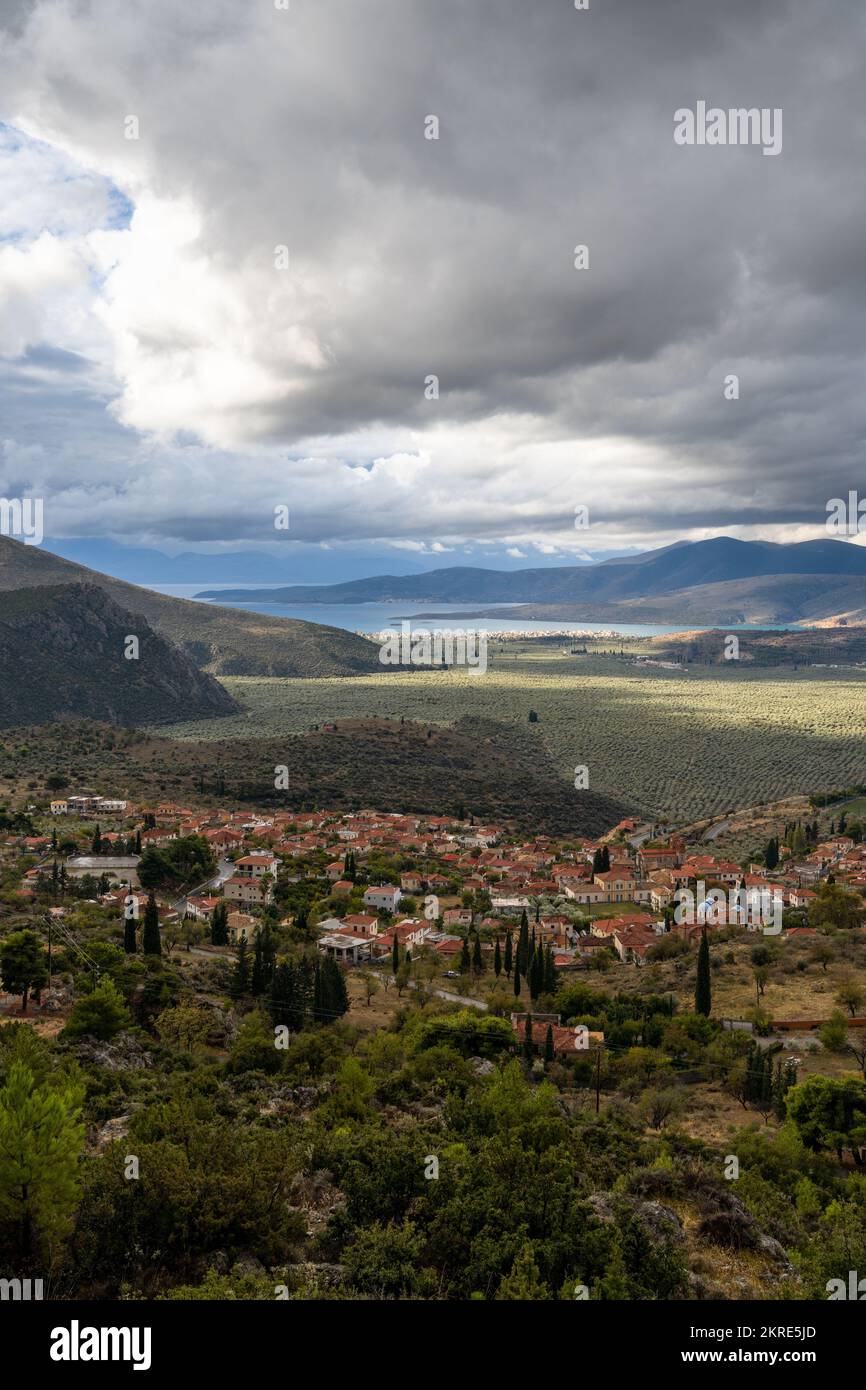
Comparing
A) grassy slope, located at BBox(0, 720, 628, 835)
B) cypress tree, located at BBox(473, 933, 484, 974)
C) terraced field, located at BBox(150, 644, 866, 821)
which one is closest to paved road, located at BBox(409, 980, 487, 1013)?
cypress tree, located at BBox(473, 933, 484, 974)

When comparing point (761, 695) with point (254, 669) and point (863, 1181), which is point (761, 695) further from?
point (863, 1181)

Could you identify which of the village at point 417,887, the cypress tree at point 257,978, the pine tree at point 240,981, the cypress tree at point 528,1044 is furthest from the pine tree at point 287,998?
the cypress tree at point 528,1044

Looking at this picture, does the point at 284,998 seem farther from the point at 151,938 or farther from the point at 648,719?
the point at 648,719

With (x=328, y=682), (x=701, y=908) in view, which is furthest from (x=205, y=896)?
(x=328, y=682)

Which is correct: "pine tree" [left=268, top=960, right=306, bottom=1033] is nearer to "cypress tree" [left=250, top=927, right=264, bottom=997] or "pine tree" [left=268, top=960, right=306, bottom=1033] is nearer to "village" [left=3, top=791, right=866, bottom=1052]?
"cypress tree" [left=250, top=927, right=264, bottom=997]

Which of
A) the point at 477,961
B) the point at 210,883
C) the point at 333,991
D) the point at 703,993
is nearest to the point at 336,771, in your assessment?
the point at 210,883

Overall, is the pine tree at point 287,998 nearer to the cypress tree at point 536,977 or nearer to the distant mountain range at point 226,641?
the cypress tree at point 536,977
